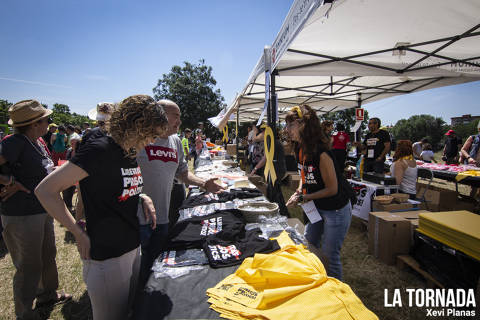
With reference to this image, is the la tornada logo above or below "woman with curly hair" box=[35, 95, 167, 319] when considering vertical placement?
below

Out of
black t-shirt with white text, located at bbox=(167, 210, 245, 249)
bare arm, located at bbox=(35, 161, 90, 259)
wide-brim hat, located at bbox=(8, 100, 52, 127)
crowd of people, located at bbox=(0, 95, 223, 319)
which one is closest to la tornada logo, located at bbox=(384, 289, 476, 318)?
black t-shirt with white text, located at bbox=(167, 210, 245, 249)

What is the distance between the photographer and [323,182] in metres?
1.80

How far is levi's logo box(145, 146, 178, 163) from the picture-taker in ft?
5.81

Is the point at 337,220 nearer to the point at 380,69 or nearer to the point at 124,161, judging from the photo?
the point at 124,161

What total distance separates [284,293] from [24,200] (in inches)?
77.1

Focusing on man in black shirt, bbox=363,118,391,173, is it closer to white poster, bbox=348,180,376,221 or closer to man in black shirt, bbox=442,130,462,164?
white poster, bbox=348,180,376,221

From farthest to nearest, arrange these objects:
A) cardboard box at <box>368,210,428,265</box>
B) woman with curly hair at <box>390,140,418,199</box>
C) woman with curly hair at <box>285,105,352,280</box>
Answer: woman with curly hair at <box>390,140,418,199</box> → cardboard box at <box>368,210,428,265</box> → woman with curly hair at <box>285,105,352,280</box>

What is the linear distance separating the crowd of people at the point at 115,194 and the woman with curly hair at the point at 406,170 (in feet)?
7.32

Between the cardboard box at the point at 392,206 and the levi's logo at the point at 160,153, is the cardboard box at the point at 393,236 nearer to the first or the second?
the cardboard box at the point at 392,206

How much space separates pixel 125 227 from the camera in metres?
1.07

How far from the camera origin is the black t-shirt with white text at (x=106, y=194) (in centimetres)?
95

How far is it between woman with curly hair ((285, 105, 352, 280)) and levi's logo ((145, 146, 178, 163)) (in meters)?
0.96

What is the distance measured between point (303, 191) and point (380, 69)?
3630 mm

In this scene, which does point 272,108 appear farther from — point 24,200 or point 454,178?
point 454,178
